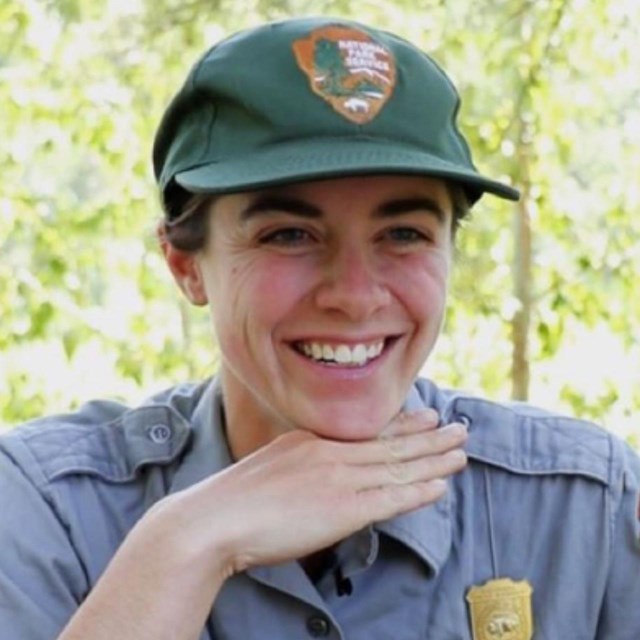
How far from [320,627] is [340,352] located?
332mm

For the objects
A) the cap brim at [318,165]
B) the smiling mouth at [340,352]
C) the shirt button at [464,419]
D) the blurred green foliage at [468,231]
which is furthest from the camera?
the blurred green foliage at [468,231]

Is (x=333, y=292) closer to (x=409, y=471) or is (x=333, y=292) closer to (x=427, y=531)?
(x=409, y=471)

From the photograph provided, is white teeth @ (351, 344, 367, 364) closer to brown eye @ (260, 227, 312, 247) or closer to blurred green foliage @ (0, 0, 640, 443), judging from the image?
brown eye @ (260, 227, 312, 247)

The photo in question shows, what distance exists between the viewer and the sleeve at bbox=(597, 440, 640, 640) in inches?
67.4

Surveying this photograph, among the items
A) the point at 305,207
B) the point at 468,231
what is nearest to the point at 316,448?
the point at 305,207

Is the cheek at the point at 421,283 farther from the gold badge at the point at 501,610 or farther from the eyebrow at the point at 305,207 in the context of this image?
the gold badge at the point at 501,610

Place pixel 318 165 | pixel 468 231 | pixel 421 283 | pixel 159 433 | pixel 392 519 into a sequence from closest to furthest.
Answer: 1. pixel 318 165
2. pixel 421 283
3. pixel 392 519
4. pixel 159 433
5. pixel 468 231

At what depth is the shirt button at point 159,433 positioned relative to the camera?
5.84ft

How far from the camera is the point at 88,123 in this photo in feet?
11.5

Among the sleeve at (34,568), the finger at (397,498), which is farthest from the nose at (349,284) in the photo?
the sleeve at (34,568)

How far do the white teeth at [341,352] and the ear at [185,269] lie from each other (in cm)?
20

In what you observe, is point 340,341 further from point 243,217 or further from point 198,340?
point 198,340

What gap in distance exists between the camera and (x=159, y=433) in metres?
1.79

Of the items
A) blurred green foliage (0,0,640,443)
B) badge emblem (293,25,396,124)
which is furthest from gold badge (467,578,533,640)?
blurred green foliage (0,0,640,443)
